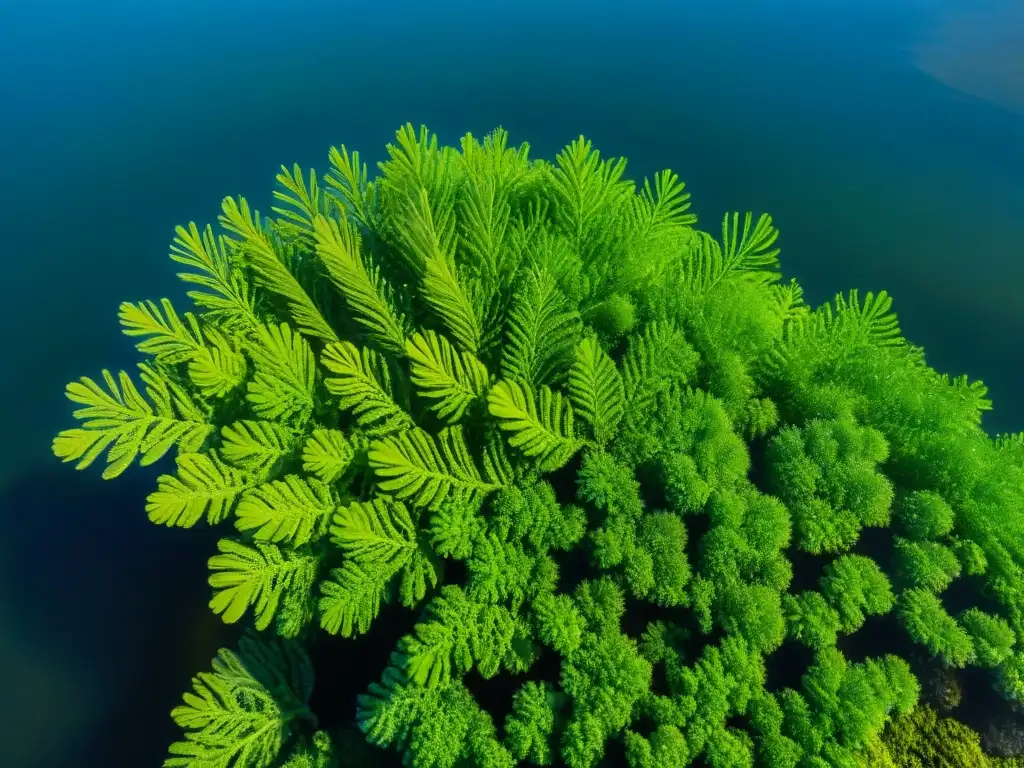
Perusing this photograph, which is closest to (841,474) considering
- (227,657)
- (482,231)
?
(482,231)

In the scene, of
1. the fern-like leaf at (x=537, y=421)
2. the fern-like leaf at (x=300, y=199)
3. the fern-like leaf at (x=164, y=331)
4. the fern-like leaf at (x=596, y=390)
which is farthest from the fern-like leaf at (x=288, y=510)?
the fern-like leaf at (x=300, y=199)

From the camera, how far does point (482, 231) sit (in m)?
3.25

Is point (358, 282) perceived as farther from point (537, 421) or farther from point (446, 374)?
point (537, 421)

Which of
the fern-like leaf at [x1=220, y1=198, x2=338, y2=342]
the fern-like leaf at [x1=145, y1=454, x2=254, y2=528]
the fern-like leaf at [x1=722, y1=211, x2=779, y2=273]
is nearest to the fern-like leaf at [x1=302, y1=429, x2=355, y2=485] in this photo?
the fern-like leaf at [x1=145, y1=454, x2=254, y2=528]

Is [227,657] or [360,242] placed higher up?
[360,242]

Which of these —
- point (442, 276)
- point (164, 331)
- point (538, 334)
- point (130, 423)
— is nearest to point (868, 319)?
point (538, 334)

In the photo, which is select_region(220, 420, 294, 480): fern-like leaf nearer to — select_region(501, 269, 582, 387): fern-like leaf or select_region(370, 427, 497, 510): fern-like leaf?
select_region(370, 427, 497, 510): fern-like leaf

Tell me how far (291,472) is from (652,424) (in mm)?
1923

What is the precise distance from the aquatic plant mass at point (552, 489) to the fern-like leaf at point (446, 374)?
0.02 metres

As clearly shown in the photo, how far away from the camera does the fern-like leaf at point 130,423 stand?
2896mm

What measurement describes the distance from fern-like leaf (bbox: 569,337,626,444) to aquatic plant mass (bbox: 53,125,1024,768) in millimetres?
23

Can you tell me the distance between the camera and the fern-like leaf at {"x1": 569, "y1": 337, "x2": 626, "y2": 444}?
2.85 meters

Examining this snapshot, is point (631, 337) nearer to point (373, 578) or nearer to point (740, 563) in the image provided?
point (740, 563)

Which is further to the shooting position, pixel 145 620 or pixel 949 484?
pixel 145 620
